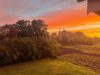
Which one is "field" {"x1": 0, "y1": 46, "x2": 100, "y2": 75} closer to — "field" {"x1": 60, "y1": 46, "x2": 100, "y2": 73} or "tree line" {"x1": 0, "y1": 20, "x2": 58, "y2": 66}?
"field" {"x1": 60, "y1": 46, "x2": 100, "y2": 73}

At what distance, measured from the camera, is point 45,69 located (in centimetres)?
1429

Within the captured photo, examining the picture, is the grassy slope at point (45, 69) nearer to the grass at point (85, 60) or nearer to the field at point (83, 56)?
the grass at point (85, 60)

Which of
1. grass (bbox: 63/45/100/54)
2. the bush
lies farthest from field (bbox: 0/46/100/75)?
the bush

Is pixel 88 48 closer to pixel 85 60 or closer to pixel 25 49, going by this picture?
pixel 85 60

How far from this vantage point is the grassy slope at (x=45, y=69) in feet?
44.7

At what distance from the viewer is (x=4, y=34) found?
53.1ft

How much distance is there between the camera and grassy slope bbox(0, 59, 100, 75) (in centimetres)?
Answer: 1363

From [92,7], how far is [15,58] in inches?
591

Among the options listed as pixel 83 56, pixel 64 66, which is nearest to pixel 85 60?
pixel 83 56

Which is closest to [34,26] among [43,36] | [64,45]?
[43,36]

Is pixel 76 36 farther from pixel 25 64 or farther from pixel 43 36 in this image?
pixel 25 64

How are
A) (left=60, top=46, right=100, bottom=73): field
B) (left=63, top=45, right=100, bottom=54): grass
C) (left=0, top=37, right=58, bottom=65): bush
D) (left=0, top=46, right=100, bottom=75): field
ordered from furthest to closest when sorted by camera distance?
(left=63, top=45, right=100, bottom=54): grass < (left=60, top=46, right=100, bottom=73): field < (left=0, top=37, right=58, bottom=65): bush < (left=0, top=46, right=100, bottom=75): field

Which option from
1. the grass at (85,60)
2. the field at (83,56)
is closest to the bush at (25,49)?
the grass at (85,60)

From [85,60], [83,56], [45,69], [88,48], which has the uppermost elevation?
[88,48]
